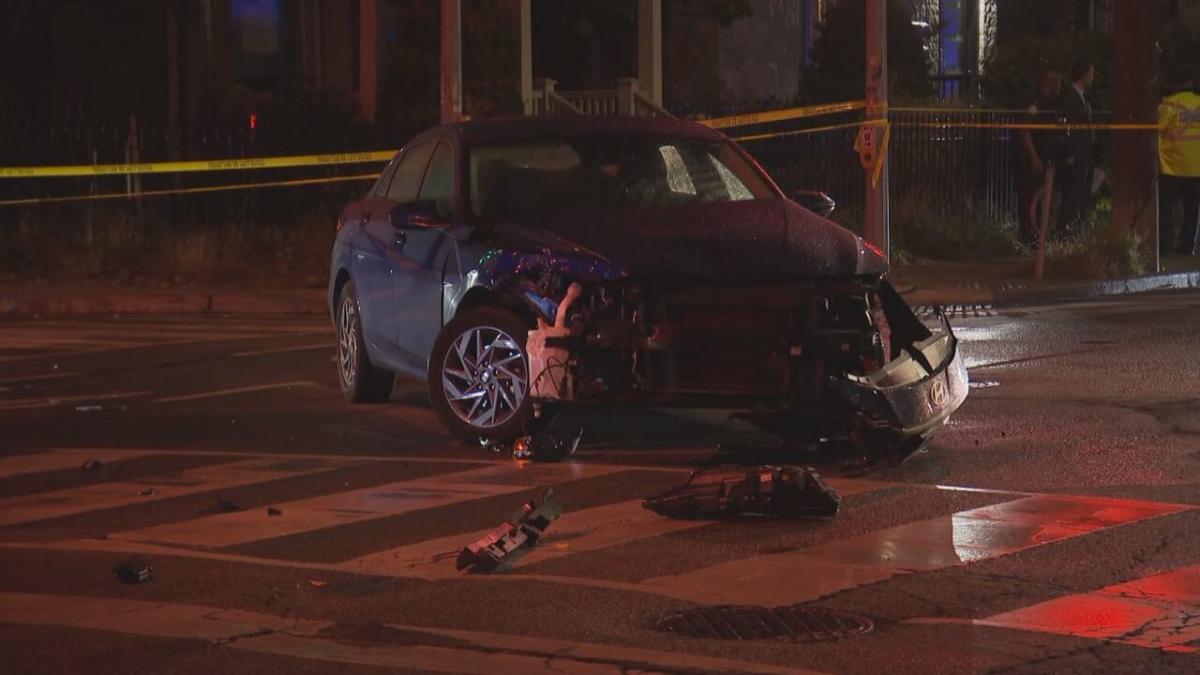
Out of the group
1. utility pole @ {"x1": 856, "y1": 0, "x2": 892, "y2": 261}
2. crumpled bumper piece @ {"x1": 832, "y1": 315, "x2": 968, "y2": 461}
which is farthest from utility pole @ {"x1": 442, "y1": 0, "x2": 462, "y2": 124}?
crumpled bumper piece @ {"x1": 832, "y1": 315, "x2": 968, "y2": 461}

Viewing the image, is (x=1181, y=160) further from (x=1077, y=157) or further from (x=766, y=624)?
(x=766, y=624)

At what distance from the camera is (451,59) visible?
20.9 metres

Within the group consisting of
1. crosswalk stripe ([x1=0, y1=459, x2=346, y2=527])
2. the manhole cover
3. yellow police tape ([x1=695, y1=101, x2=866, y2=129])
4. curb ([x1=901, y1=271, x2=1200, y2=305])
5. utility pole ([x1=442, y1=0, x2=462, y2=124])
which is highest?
utility pole ([x1=442, y1=0, x2=462, y2=124])

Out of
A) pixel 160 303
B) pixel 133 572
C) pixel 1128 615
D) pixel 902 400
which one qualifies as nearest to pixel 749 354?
pixel 902 400

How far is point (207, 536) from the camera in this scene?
8.68 metres

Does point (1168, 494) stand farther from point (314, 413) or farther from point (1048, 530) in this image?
point (314, 413)

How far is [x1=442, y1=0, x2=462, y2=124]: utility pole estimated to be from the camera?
68.1 ft

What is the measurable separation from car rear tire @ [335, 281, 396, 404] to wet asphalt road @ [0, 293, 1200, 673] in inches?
7.6

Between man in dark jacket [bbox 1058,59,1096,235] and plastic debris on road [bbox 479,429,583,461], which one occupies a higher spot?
man in dark jacket [bbox 1058,59,1096,235]

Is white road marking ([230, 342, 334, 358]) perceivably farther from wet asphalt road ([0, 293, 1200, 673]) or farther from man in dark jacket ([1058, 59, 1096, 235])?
man in dark jacket ([1058, 59, 1096, 235])

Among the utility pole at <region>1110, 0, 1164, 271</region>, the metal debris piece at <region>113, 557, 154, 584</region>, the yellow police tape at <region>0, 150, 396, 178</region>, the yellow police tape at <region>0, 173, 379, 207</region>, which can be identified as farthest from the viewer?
the yellow police tape at <region>0, 173, 379, 207</region>

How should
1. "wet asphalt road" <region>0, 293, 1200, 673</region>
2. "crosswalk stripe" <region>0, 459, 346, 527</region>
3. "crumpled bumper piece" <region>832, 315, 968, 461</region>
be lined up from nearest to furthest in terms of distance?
"wet asphalt road" <region>0, 293, 1200, 673</region>, "crosswalk stripe" <region>0, 459, 346, 527</region>, "crumpled bumper piece" <region>832, 315, 968, 461</region>

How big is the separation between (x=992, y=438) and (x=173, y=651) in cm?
544

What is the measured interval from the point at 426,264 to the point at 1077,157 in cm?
1383
